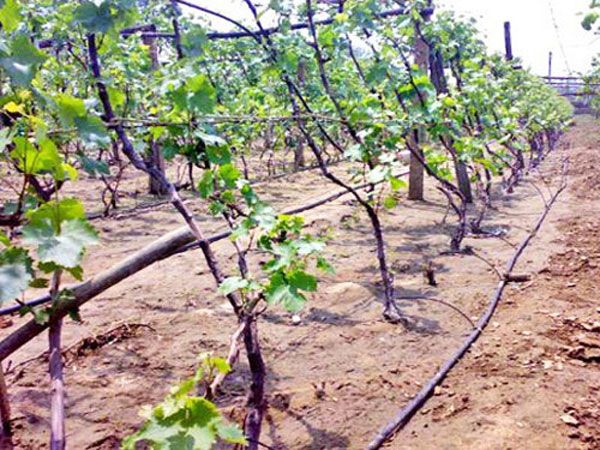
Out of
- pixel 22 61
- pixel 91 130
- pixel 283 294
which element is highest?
pixel 22 61

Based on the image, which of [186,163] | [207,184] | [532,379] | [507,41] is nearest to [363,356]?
[532,379]

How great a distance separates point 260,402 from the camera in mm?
1997

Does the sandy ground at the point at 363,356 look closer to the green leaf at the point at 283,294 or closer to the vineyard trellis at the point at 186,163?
the vineyard trellis at the point at 186,163

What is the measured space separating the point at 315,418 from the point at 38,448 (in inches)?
47.1

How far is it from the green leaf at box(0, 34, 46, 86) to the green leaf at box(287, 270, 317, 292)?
832 millimetres

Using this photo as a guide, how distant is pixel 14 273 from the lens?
3.46 feet

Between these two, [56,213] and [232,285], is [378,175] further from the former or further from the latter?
[56,213]

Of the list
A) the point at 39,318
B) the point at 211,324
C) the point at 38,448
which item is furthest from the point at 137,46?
the point at 39,318

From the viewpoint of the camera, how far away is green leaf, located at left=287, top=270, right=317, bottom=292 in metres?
1.57

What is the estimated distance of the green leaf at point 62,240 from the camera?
40.2 inches

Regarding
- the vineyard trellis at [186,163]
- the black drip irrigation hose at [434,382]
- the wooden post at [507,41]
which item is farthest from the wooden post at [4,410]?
the wooden post at [507,41]

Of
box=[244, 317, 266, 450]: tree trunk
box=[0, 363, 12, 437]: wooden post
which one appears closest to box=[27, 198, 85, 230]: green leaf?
box=[244, 317, 266, 450]: tree trunk

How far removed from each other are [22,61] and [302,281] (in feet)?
2.85

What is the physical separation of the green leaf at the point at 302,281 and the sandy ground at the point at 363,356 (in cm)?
113
